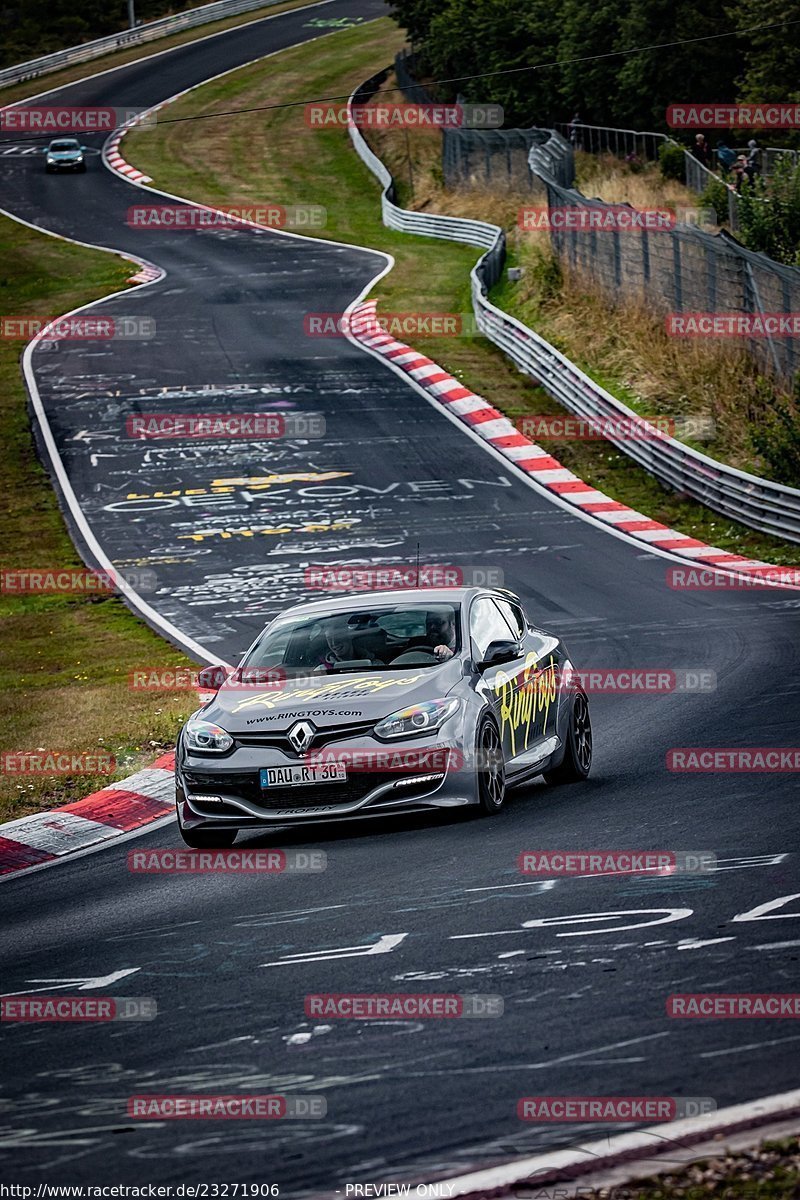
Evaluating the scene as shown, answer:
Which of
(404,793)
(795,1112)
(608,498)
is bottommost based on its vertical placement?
(608,498)

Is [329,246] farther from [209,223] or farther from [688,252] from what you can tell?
[688,252]

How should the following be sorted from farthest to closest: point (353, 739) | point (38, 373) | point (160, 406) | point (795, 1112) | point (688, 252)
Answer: point (38, 373) → point (160, 406) → point (688, 252) → point (353, 739) → point (795, 1112)

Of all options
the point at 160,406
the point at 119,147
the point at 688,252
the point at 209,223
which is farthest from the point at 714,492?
the point at 119,147

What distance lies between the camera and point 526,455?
30.0 metres

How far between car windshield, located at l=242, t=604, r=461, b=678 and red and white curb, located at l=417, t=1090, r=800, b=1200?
6.17 metres

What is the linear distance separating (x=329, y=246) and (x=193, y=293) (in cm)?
818

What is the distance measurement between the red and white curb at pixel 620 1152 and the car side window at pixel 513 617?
23.7ft

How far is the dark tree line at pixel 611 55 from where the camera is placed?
40.0m

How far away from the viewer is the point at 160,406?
114ft
